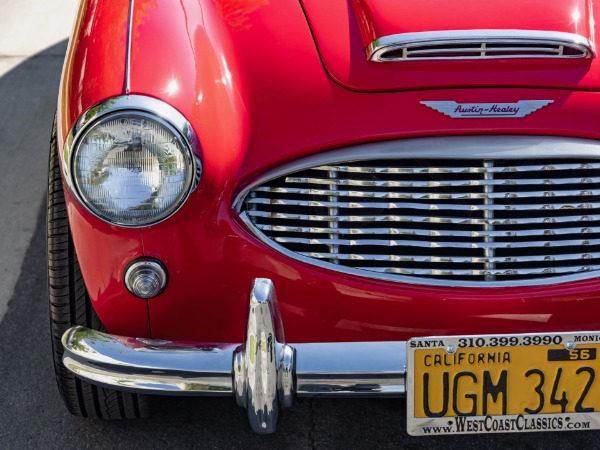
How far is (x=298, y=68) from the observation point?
7.23ft

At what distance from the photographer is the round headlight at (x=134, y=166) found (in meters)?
2.02

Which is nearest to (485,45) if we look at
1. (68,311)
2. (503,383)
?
(503,383)

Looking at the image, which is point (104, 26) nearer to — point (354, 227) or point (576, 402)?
point (354, 227)

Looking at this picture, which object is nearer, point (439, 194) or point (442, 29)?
point (439, 194)

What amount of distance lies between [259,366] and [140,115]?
0.62 meters

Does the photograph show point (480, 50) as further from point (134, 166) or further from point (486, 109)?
point (134, 166)

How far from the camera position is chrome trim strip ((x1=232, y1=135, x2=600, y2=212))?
203 cm

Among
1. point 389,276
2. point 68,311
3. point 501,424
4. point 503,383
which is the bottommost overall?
point 501,424

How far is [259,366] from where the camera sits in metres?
1.93

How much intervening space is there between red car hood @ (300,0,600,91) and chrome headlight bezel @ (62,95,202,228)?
1.35ft

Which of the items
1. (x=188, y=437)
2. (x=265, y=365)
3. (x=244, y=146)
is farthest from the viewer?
(x=188, y=437)

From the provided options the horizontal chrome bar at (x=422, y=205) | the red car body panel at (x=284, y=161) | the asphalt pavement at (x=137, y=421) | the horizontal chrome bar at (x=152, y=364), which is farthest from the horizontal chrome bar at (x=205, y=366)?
the asphalt pavement at (x=137, y=421)

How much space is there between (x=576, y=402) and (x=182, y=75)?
119 centimetres

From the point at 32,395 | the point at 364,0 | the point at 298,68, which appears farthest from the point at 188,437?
the point at 364,0
